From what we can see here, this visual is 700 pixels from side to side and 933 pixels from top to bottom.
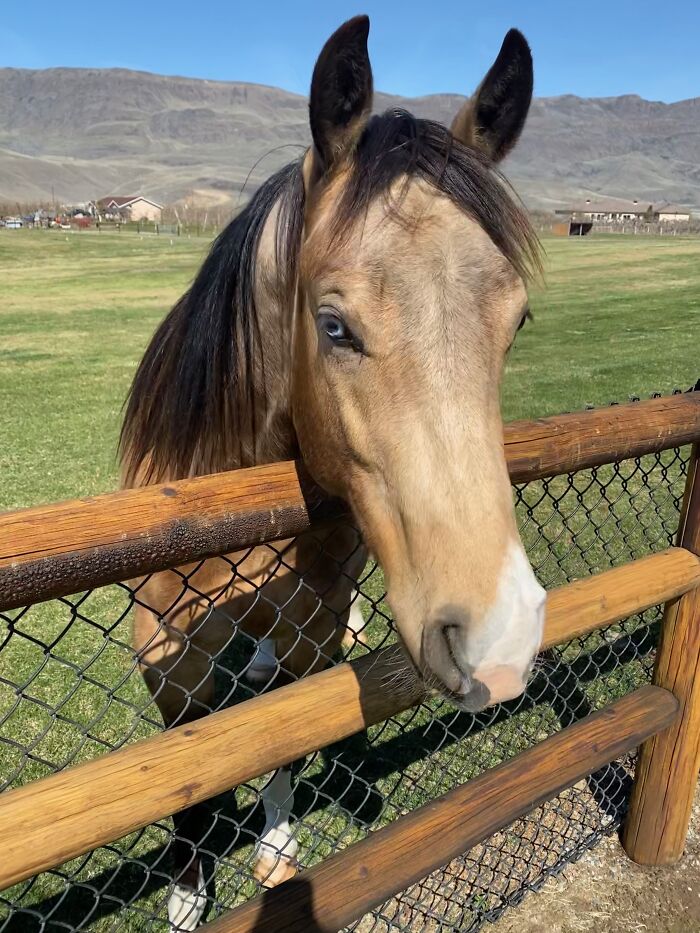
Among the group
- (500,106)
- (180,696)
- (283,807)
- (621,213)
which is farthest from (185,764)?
(621,213)

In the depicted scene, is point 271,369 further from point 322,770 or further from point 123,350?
point 123,350

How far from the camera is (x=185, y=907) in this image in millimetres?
2449

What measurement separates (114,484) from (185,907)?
15.4 feet

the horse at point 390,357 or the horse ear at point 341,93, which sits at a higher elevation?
the horse ear at point 341,93

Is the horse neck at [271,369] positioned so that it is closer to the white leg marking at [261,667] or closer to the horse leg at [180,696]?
the horse leg at [180,696]

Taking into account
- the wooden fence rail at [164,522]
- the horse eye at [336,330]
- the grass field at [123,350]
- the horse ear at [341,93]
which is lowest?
the grass field at [123,350]

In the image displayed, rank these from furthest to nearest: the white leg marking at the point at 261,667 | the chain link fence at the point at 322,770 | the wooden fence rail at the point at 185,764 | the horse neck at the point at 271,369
A: the white leg marking at the point at 261,667, the chain link fence at the point at 322,770, the horse neck at the point at 271,369, the wooden fence rail at the point at 185,764

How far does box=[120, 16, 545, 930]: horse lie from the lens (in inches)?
49.3

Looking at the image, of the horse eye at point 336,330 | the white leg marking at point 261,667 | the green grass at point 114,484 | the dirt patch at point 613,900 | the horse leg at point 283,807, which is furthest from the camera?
the white leg marking at point 261,667

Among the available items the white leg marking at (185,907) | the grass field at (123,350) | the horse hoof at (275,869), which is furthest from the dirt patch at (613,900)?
the grass field at (123,350)

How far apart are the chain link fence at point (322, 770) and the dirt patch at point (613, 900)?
2.7 inches

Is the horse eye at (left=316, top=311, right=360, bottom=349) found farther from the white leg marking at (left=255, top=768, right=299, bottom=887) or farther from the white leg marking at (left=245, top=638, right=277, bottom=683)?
the white leg marking at (left=245, top=638, right=277, bottom=683)

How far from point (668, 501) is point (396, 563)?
501cm

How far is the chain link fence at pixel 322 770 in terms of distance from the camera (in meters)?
2.31
